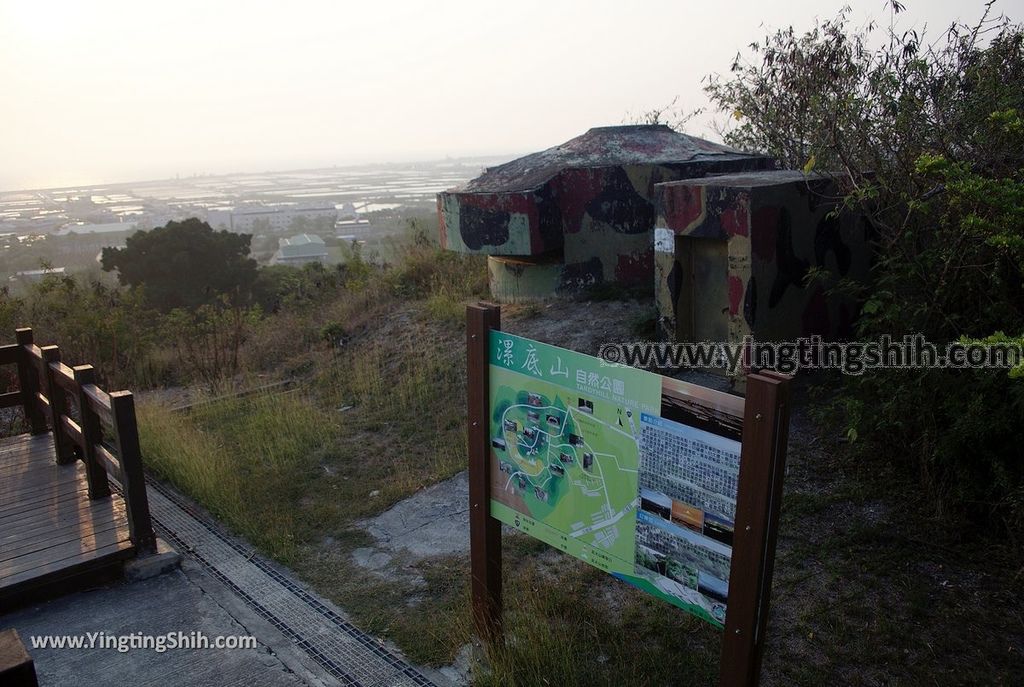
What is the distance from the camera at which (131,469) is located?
14.7 ft

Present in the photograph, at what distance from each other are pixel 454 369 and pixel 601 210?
2.41 metres

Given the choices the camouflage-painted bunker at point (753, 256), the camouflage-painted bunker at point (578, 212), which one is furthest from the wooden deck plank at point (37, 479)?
the camouflage-painted bunker at point (578, 212)

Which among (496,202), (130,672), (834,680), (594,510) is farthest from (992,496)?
(496,202)

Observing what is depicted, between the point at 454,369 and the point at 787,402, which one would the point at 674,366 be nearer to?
the point at 454,369

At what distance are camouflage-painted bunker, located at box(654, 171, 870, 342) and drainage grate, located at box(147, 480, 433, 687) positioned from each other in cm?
354

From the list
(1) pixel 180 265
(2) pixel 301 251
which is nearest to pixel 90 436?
(1) pixel 180 265

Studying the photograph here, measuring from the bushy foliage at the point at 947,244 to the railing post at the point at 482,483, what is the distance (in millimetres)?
2055

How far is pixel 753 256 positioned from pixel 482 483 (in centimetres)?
329

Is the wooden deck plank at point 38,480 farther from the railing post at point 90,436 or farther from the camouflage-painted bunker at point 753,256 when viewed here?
the camouflage-painted bunker at point 753,256

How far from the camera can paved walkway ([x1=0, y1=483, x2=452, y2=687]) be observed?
3.62 m

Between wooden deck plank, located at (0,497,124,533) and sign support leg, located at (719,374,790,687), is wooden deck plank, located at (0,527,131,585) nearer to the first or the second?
wooden deck plank, located at (0,497,124,533)

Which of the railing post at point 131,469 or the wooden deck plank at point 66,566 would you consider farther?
the railing post at point 131,469

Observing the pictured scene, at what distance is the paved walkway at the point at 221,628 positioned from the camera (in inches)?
142

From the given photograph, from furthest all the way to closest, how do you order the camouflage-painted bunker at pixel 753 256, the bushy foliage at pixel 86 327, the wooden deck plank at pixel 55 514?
1. the bushy foliage at pixel 86 327
2. the camouflage-painted bunker at pixel 753 256
3. the wooden deck plank at pixel 55 514
